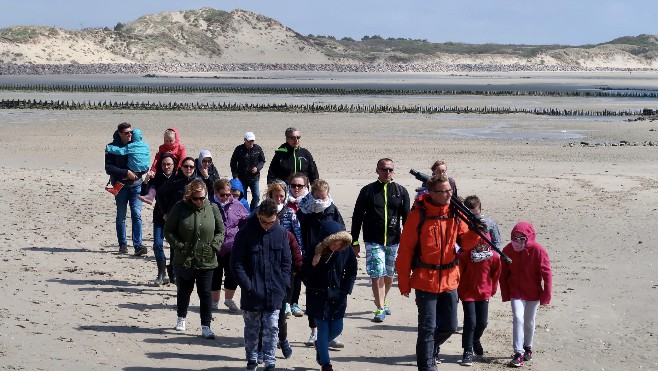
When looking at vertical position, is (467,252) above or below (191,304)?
above

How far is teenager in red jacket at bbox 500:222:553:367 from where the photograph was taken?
9062 mm

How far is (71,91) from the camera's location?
7638 cm

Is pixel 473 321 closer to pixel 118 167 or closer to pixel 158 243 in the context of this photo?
pixel 158 243

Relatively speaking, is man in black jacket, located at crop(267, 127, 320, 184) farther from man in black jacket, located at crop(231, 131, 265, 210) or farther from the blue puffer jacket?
the blue puffer jacket

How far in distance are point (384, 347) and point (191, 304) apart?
2498mm

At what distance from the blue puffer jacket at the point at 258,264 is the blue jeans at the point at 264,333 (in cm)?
9

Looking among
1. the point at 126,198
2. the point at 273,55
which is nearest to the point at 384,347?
the point at 126,198

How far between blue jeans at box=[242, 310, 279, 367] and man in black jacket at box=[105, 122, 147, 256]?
17.5 ft

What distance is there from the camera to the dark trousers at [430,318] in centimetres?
809

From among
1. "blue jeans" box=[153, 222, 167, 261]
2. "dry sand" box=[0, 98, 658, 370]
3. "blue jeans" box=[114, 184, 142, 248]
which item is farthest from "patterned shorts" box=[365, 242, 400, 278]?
"blue jeans" box=[114, 184, 142, 248]

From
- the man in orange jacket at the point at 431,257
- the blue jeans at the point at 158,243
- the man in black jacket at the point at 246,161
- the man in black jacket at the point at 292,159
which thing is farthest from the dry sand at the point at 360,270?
the man in black jacket at the point at 246,161

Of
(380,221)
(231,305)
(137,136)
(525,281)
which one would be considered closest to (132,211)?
(137,136)

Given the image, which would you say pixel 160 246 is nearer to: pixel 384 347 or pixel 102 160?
pixel 384 347

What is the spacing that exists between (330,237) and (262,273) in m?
0.63
